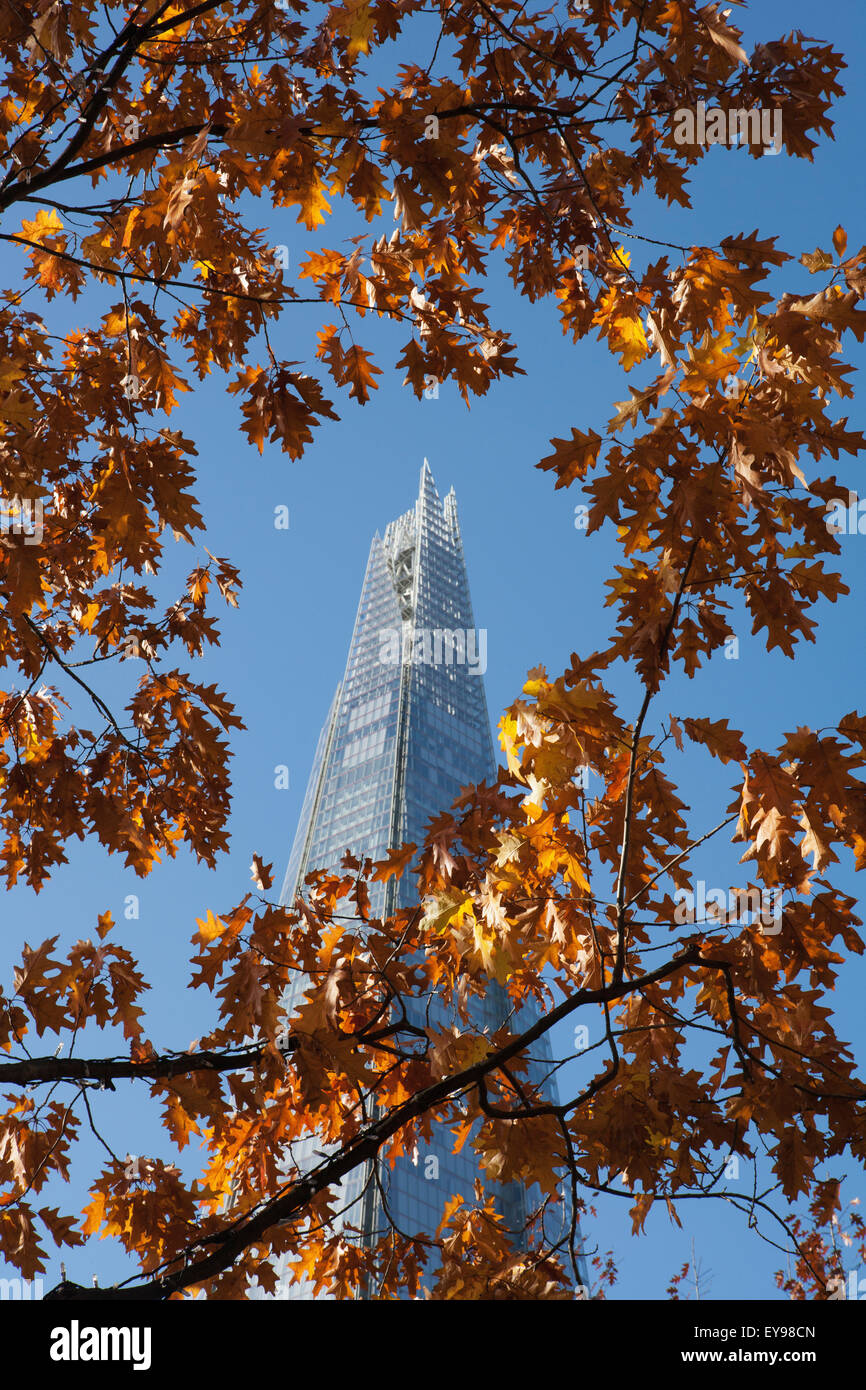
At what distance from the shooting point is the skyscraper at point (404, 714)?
2379 inches

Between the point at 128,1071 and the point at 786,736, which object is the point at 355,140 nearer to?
the point at 786,736

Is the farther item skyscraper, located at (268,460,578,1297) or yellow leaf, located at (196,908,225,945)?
skyscraper, located at (268,460,578,1297)

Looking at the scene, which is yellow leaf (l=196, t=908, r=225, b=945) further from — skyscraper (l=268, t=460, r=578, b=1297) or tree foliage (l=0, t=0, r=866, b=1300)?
skyscraper (l=268, t=460, r=578, b=1297)

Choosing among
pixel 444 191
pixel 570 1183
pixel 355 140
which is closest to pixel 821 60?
pixel 444 191

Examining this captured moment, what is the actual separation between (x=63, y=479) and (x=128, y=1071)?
3.16 m

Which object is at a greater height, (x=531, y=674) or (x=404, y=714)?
(x=404, y=714)

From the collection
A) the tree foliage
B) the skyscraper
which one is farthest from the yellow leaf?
the skyscraper

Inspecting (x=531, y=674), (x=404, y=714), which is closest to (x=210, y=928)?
(x=531, y=674)

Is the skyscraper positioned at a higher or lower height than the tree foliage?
higher

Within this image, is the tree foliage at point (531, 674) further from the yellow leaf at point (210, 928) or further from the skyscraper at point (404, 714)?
the skyscraper at point (404, 714)

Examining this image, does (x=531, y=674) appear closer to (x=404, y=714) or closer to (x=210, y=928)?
(x=210, y=928)

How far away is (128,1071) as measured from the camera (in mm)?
3775

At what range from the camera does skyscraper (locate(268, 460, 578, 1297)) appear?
60438 mm

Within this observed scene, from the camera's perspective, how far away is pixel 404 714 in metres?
63.0
